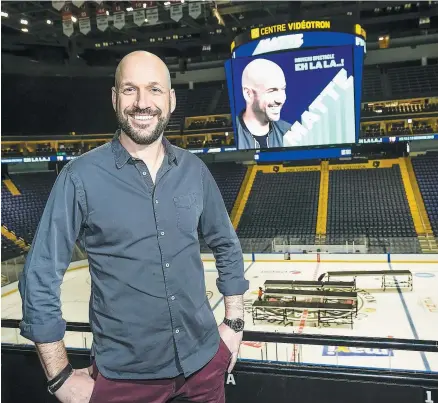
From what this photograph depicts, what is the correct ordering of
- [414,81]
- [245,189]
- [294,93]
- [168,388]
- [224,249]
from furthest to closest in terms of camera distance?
[414,81] < [245,189] < [294,93] < [224,249] < [168,388]

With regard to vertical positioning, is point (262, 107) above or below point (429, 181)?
above

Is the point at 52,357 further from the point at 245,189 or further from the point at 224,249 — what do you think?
the point at 245,189

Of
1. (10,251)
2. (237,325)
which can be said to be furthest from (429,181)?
(237,325)

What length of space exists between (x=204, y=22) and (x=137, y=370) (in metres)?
19.9

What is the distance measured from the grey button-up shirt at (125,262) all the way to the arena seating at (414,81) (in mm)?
20570

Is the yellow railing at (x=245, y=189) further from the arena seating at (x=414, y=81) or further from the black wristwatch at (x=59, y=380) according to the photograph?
the black wristwatch at (x=59, y=380)

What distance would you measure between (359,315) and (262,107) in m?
4.51

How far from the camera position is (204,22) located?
64.0 ft

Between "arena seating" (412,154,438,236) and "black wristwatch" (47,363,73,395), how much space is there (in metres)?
13.9

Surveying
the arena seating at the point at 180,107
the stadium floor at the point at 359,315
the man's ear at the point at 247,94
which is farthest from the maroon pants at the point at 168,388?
the arena seating at the point at 180,107

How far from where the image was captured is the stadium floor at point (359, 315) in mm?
3975

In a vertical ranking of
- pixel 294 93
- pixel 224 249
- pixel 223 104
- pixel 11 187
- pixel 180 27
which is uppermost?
pixel 180 27

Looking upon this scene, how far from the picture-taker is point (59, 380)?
1.47m

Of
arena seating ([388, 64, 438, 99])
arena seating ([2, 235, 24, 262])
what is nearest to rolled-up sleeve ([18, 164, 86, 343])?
arena seating ([2, 235, 24, 262])
